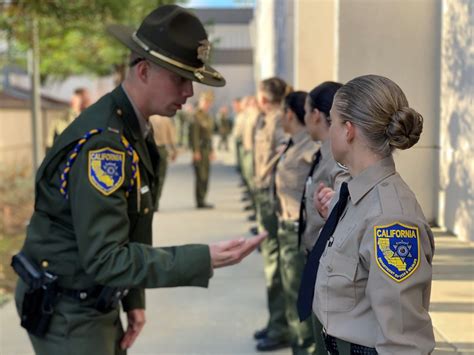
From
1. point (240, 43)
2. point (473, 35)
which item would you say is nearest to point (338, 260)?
point (473, 35)

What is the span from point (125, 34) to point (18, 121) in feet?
45.0

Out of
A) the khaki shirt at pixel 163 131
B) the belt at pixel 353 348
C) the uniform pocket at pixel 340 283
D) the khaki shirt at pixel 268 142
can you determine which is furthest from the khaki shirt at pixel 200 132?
the uniform pocket at pixel 340 283

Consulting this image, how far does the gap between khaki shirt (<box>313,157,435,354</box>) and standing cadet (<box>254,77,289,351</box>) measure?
7.17 ft

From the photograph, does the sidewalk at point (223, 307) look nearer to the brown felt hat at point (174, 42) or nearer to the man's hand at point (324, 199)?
the man's hand at point (324, 199)

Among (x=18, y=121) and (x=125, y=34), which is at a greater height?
(x=125, y=34)

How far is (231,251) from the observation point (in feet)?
7.82

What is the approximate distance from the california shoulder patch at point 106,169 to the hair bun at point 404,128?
863 mm

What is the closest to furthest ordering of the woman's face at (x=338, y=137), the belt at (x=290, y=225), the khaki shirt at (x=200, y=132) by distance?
the woman's face at (x=338, y=137) → the belt at (x=290, y=225) → the khaki shirt at (x=200, y=132)

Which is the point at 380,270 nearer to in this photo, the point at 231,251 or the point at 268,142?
the point at 231,251

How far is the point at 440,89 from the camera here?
4.40 metres

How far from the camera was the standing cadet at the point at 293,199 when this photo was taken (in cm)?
441

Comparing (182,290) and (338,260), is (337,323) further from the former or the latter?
(182,290)

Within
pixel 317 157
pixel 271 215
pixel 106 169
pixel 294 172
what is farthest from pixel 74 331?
pixel 271 215

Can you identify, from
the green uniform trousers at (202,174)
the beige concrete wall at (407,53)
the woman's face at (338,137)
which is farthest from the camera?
the green uniform trousers at (202,174)
